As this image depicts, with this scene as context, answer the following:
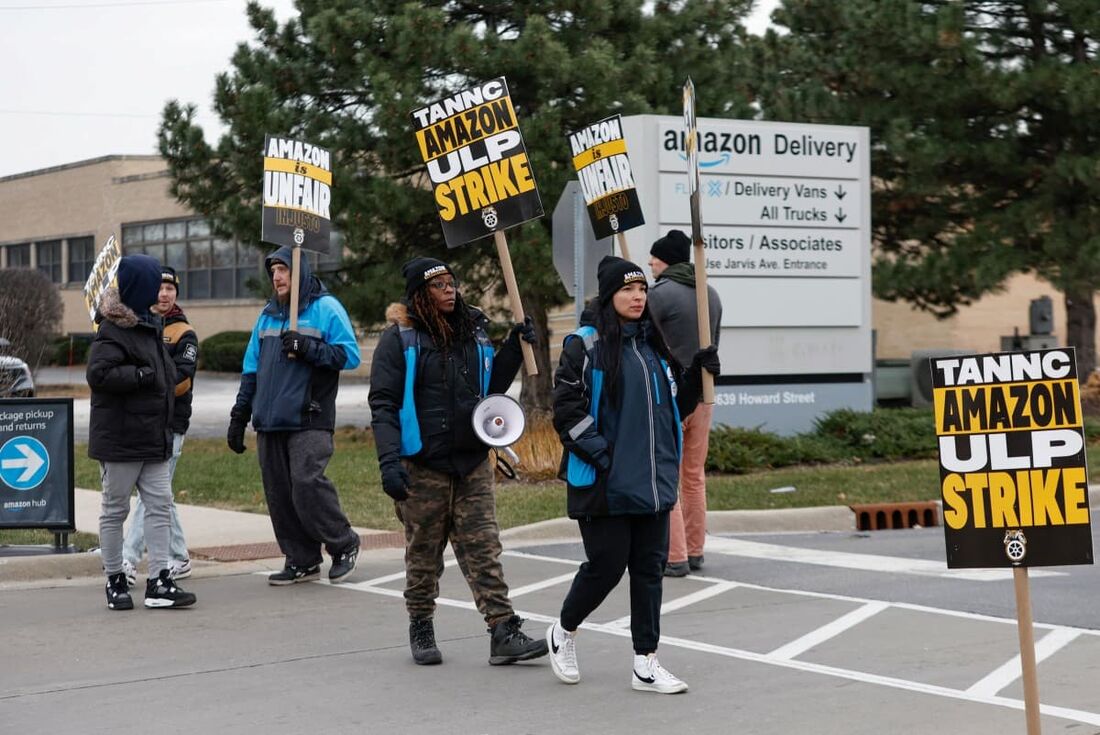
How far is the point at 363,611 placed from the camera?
8.62 m

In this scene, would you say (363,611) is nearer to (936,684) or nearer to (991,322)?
(936,684)

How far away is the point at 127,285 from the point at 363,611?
2268 millimetres

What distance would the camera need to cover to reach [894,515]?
1288 cm

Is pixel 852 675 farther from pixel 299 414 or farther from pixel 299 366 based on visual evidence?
pixel 299 366

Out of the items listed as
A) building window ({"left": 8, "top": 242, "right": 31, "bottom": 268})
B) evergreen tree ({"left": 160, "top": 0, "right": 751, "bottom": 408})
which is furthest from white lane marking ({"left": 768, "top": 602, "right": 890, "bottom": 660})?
building window ({"left": 8, "top": 242, "right": 31, "bottom": 268})

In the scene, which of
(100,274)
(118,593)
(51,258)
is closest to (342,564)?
(118,593)

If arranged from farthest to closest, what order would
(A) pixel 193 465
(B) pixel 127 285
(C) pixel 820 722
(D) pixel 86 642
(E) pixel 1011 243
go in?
(E) pixel 1011 243, (A) pixel 193 465, (B) pixel 127 285, (D) pixel 86 642, (C) pixel 820 722

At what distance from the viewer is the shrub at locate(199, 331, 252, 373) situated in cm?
4284

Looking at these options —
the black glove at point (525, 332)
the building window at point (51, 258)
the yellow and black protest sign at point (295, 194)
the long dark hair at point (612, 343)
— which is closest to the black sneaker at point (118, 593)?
the yellow and black protest sign at point (295, 194)

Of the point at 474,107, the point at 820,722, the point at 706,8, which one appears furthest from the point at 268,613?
the point at 706,8

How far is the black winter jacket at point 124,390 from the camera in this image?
8344 mm

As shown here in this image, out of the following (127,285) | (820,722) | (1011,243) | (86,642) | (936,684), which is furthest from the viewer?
(1011,243)

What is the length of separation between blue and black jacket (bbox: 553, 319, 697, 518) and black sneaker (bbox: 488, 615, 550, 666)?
863mm

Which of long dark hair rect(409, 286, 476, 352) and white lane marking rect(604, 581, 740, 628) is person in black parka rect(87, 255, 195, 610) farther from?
white lane marking rect(604, 581, 740, 628)
